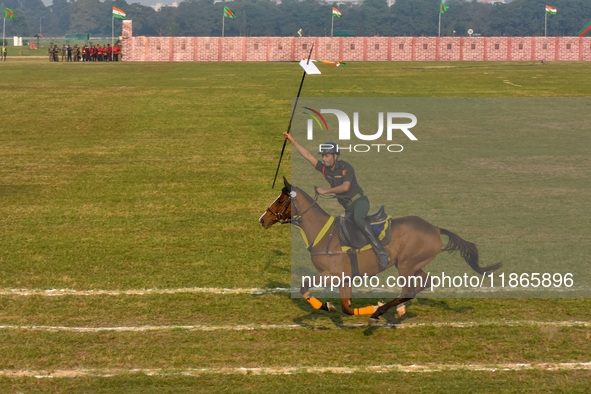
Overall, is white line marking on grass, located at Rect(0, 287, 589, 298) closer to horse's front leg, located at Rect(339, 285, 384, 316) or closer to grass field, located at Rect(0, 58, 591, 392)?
grass field, located at Rect(0, 58, 591, 392)

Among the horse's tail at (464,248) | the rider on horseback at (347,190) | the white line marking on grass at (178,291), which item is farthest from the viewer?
the white line marking on grass at (178,291)

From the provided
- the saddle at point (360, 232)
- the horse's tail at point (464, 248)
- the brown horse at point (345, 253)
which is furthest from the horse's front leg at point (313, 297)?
the horse's tail at point (464, 248)

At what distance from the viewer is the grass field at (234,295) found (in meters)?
11.6

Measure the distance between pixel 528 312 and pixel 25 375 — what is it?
8.40m

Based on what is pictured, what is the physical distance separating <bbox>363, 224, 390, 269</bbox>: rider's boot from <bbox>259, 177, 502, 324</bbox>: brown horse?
98 millimetres

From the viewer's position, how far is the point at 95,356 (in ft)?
40.0

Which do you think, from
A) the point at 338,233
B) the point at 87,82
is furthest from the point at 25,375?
the point at 87,82

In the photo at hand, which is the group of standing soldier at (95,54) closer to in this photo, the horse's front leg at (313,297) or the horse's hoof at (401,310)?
the horse's front leg at (313,297)

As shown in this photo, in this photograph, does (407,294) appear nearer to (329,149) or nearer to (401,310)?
(401,310)

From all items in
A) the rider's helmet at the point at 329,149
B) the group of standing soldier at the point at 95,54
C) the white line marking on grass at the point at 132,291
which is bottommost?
the white line marking on grass at the point at 132,291

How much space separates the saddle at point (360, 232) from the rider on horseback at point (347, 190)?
0.24ft

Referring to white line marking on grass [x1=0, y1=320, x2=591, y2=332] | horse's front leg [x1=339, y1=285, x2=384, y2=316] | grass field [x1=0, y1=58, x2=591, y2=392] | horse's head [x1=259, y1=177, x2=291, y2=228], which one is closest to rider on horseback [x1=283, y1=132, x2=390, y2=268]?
horse's head [x1=259, y1=177, x2=291, y2=228]

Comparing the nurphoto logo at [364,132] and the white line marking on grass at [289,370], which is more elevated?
the nurphoto logo at [364,132]

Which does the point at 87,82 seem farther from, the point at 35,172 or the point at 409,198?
the point at 409,198
